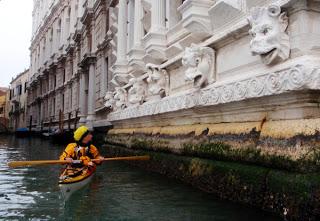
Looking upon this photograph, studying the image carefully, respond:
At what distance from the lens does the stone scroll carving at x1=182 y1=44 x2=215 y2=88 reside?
20.6 feet

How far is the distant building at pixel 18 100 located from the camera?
52.2 metres

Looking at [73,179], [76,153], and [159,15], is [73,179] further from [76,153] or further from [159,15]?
[159,15]

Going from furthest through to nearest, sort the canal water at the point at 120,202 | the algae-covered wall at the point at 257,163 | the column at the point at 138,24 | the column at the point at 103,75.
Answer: the column at the point at 103,75
the column at the point at 138,24
the canal water at the point at 120,202
the algae-covered wall at the point at 257,163

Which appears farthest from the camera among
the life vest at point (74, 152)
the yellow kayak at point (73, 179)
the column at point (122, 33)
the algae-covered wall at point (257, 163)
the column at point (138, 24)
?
the column at point (122, 33)

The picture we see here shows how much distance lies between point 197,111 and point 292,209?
2.92 m

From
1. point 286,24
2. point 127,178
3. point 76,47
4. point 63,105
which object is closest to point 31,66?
point 63,105

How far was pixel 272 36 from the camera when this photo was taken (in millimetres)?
4512

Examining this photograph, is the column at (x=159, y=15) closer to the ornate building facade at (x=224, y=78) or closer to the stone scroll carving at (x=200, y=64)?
the ornate building facade at (x=224, y=78)

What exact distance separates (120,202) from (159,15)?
5069 millimetres

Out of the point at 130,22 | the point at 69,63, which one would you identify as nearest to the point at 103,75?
the point at 130,22

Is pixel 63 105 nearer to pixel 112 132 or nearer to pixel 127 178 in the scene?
pixel 112 132

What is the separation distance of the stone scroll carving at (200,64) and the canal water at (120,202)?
166 cm

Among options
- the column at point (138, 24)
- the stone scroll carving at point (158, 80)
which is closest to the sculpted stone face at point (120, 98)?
the column at point (138, 24)

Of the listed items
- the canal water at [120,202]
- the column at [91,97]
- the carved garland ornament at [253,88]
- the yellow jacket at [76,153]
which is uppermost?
the column at [91,97]
